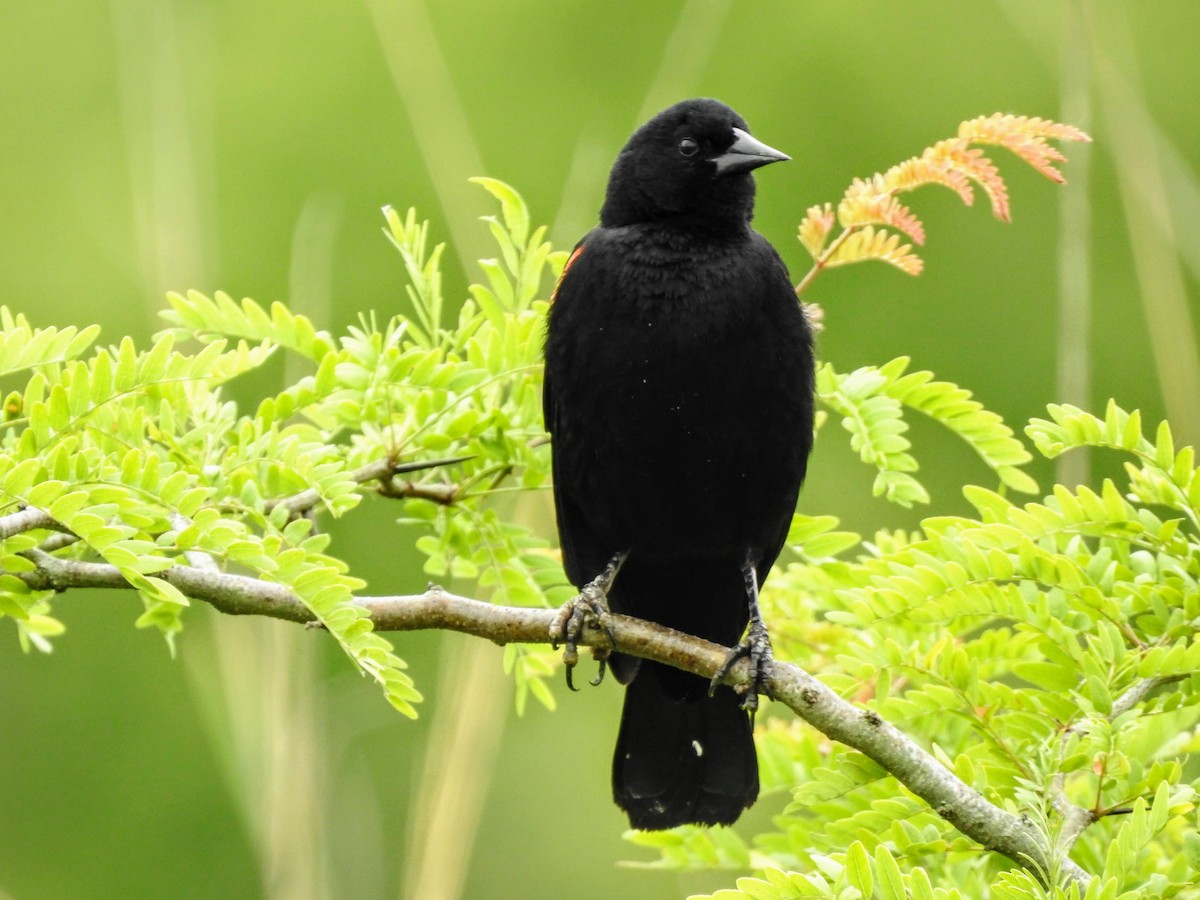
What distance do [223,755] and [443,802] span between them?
1.01 metres

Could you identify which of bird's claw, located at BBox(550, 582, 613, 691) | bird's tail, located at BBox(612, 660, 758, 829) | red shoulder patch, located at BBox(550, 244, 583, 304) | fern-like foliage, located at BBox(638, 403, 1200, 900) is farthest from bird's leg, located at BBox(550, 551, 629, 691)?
red shoulder patch, located at BBox(550, 244, 583, 304)

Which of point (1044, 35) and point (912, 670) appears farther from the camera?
point (1044, 35)

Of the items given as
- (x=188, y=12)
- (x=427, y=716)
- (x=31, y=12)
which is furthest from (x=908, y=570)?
(x=31, y=12)

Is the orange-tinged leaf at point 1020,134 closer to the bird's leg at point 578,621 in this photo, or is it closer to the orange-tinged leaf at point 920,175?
the orange-tinged leaf at point 920,175

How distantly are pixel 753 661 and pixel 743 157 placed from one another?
113 cm

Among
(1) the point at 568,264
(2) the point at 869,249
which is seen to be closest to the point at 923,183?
(2) the point at 869,249

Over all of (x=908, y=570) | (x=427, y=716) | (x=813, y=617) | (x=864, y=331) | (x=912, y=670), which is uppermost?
(x=908, y=570)

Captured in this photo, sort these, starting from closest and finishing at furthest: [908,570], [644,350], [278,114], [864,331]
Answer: [908,570] < [644,350] < [864,331] < [278,114]

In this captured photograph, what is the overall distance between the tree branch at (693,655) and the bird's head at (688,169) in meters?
1.05

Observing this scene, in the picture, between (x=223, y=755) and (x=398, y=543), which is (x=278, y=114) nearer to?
(x=398, y=543)

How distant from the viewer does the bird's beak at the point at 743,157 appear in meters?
3.14

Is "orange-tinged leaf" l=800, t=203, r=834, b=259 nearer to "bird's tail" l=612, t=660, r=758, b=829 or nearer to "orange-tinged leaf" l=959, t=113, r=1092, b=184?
"orange-tinged leaf" l=959, t=113, r=1092, b=184

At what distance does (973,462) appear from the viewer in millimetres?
7836

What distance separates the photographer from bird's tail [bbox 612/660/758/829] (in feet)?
9.20
